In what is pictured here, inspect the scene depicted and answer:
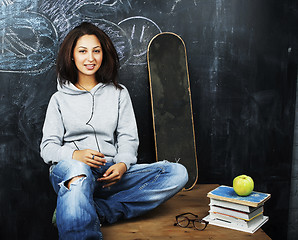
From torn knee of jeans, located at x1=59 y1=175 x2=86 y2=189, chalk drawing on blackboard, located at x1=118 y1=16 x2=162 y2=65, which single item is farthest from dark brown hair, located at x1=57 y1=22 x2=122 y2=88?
torn knee of jeans, located at x1=59 y1=175 x2=86 y2=189

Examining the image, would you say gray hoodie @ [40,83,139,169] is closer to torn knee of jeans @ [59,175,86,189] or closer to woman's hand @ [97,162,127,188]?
woman's hand @ [97,162,127,188]

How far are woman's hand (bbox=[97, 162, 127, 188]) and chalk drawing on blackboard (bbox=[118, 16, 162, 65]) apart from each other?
87 centimetres

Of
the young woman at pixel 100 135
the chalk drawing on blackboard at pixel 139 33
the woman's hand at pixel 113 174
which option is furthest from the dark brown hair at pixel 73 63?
the woman's hand at pixel 113 174

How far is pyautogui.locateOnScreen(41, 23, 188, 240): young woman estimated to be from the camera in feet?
5.83

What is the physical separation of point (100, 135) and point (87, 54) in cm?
46

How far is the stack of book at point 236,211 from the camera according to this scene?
1.69 metres

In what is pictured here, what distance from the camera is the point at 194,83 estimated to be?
2.44 m

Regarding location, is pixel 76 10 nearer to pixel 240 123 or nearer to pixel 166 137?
pixel 166 137

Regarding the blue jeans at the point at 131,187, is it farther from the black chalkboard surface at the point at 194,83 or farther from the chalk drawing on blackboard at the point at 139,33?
the chalk drawing on blackboard at the point at 139,33

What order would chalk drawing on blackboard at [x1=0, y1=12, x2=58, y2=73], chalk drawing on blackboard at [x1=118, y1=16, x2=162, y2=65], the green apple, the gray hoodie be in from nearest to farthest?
the green apple, the gray hoodie, chalk drawing on blackboard at [x1=0, y1=12, x2=58, y2=73], chalk drawing on blackboard at [x1=118, y1=16, x2=162, y2=65]

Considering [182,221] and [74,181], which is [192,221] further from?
[74,181]

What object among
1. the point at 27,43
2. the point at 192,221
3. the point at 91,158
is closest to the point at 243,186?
the point at 192,221

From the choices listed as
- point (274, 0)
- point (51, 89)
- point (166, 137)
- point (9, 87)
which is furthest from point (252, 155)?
point (9, 87)

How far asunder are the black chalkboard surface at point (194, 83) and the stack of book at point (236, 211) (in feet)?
2.40
